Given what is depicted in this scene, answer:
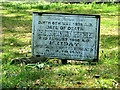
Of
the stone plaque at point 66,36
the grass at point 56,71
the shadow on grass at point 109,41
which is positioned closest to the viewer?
the grass at point 56,71

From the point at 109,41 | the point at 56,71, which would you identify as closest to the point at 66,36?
the point at 56,71

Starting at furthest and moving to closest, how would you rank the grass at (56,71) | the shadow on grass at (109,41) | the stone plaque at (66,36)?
the shadow on grass at (109,41), the stone plaque at (66,36), the grass at (56,71)

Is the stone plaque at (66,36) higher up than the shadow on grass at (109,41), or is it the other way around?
the stone plaque at (66,36)

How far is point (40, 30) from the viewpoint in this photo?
4.75m

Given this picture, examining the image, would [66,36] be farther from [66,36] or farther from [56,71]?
[56,71]

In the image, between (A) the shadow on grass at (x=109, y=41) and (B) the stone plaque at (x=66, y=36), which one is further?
(A) the shadow on grass at (x=109, y=41)

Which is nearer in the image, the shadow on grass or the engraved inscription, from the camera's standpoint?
the engraved inscription

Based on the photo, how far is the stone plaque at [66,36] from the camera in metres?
4.67

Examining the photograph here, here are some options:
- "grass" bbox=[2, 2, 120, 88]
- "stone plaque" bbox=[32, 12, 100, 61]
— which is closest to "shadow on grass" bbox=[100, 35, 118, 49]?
"grass" bbox=[2, 2, 120, 88]

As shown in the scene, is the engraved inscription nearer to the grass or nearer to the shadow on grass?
the grass

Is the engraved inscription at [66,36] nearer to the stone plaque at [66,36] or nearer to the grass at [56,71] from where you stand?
the stone plaque at [66,36]

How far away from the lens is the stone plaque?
467 centimetres

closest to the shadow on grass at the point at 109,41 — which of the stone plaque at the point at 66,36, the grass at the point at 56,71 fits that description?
the grass at the point at 56,71

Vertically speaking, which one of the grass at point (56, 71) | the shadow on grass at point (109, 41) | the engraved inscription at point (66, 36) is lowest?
the grass at point (56, 71)
